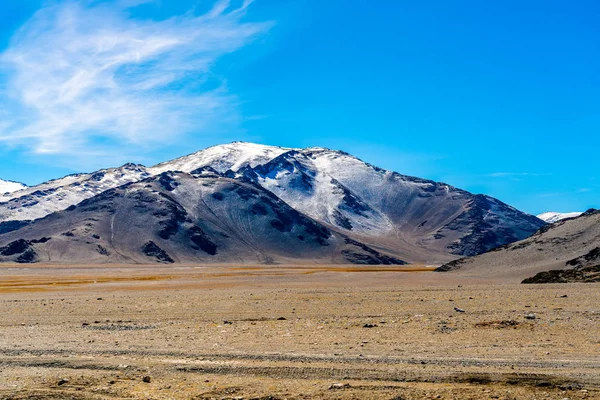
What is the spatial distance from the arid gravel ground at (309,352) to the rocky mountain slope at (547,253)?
45409mm

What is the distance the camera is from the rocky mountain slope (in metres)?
80.0

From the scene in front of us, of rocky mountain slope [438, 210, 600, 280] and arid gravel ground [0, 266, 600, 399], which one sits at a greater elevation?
rocky mountain slope [438, 210, 600, 280]

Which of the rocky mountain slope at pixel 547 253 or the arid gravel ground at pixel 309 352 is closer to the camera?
the arid gravel ground at pixel 309 352

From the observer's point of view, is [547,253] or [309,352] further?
[547,253]

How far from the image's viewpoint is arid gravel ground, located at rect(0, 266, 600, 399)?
15.1 metres

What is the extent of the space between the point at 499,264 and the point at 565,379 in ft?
261

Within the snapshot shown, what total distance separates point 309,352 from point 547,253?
2959 inches

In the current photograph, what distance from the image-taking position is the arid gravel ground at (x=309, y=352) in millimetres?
15078

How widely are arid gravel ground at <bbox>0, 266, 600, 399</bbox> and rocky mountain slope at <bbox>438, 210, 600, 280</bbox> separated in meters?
45.4

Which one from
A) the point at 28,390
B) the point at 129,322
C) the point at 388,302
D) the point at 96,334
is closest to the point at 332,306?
the point at 388,302

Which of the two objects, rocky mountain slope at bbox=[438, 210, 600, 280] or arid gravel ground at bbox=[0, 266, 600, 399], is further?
rocky mountain slope at bbox=[438, 210, 600, 280]

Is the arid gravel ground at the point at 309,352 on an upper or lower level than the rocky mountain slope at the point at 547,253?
lower

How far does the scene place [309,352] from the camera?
20.2 m

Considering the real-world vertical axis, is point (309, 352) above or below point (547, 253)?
below
